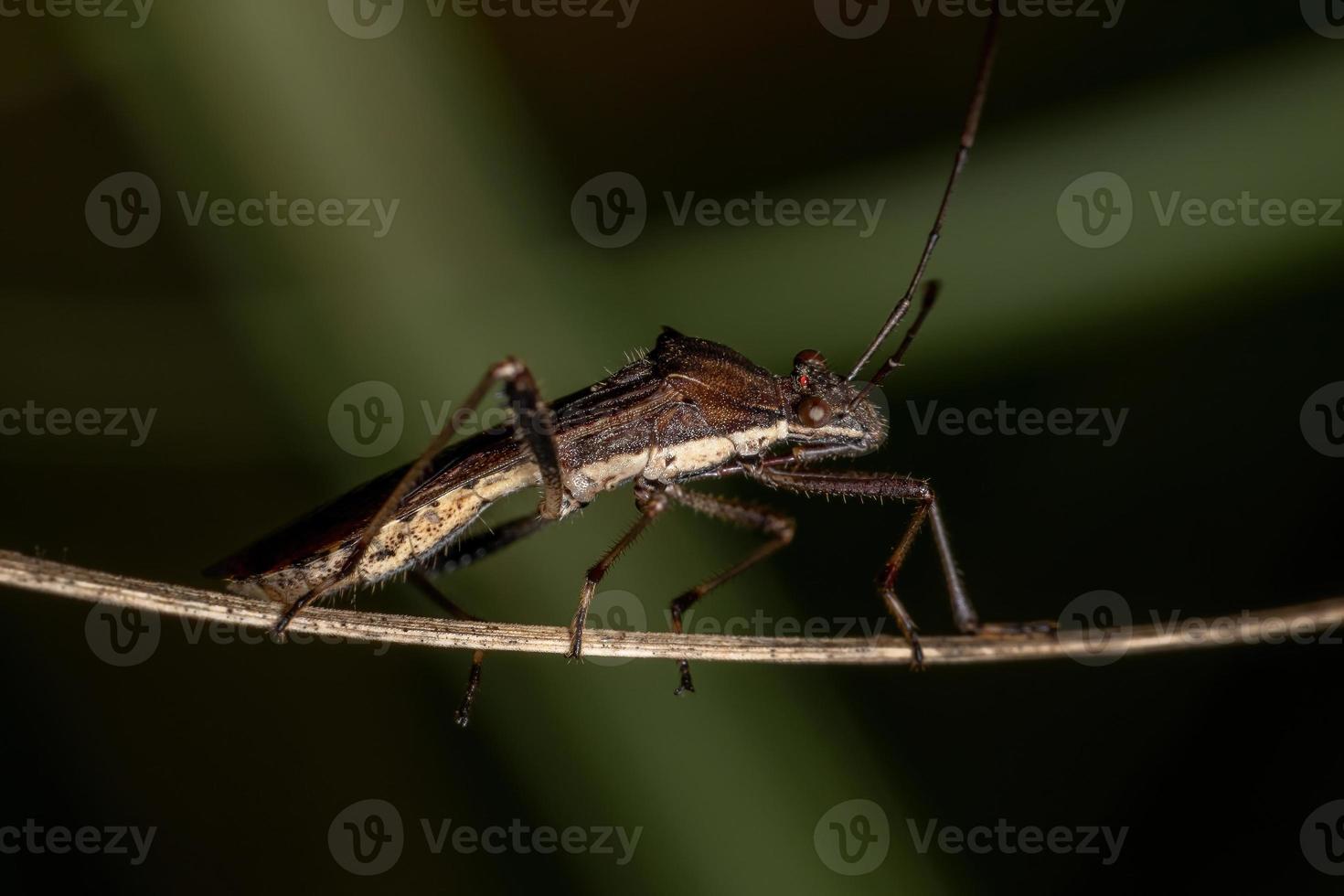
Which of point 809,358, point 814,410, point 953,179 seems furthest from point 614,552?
point 953,179

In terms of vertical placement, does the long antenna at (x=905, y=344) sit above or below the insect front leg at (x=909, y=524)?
above

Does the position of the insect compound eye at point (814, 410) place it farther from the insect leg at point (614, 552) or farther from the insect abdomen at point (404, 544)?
the insect abdomen at point (404, 544)

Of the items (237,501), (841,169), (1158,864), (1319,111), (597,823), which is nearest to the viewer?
(1319,111)

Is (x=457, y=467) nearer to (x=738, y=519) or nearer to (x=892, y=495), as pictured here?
(x=738, y=519)

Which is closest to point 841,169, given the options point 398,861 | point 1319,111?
point 1319,111

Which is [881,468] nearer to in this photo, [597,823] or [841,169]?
[841,169]

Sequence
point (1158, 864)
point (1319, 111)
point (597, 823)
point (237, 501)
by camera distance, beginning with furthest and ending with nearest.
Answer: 1. point (237, 501)
2. point (1158, 864)
3. point (597, 823)
4. point (1319, 111)

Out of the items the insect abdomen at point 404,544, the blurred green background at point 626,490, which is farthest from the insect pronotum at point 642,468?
the blurred green background at point 626,490

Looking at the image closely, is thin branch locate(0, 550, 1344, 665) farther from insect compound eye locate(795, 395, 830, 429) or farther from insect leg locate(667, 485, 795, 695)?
insect compound eye locate(795, 395, 830, 429)

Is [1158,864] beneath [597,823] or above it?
beneath
